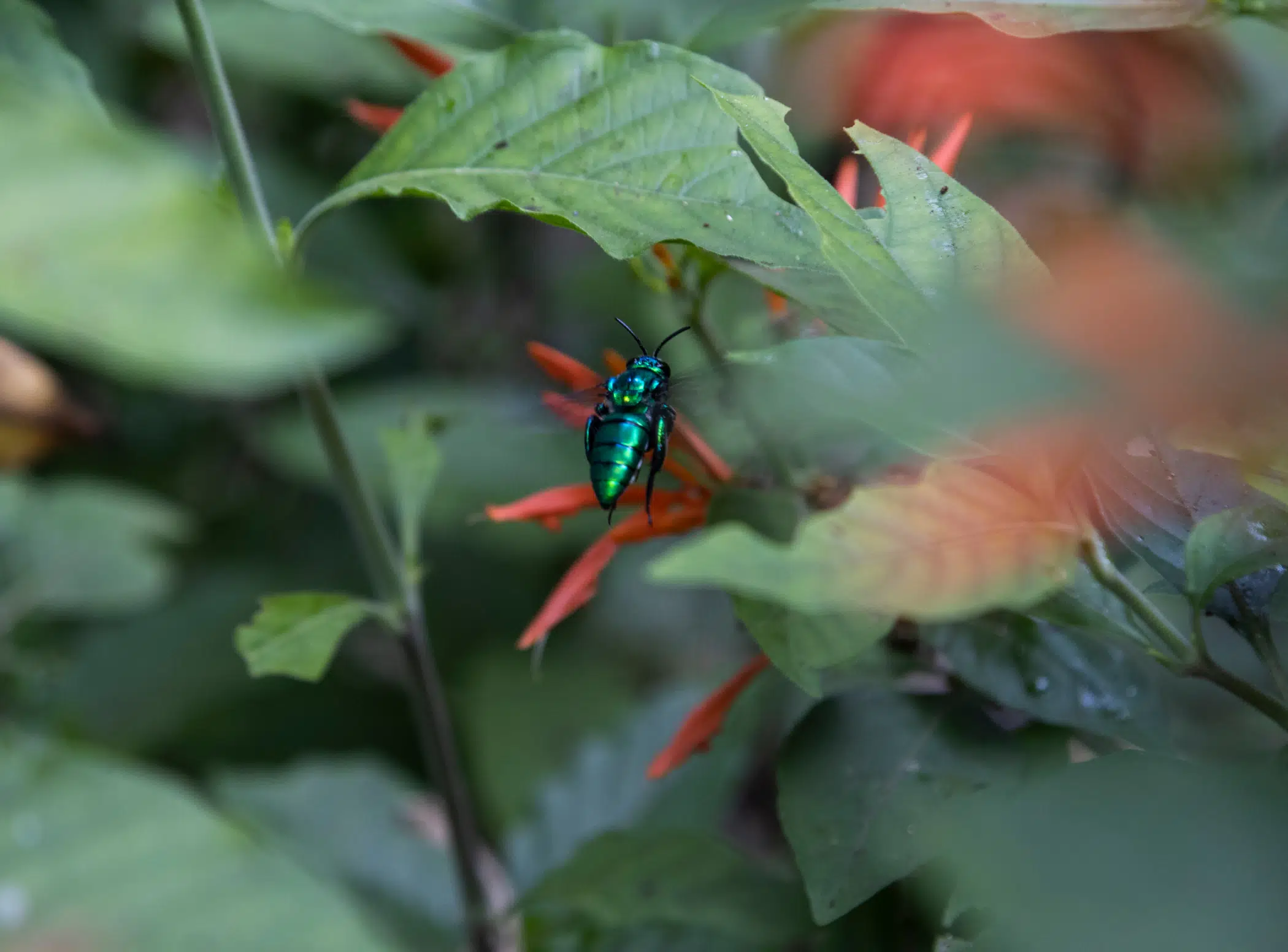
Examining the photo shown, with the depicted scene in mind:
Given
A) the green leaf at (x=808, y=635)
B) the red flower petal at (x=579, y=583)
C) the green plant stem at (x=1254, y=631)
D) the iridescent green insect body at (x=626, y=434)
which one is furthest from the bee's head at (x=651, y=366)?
the green plant stem at (x=1254, y=631)

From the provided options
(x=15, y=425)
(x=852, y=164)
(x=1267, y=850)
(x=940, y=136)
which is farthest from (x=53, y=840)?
(x=15, y=425)

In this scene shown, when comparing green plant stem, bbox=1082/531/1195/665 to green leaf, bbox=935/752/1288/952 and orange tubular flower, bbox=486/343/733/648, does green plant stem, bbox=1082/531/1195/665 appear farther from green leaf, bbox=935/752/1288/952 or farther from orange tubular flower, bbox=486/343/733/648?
orange tubular flower, bbox=486/343/733/648

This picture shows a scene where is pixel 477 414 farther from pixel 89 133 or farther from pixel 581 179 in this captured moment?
pixel 89 133

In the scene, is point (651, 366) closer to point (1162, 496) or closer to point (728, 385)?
point (728, 385)

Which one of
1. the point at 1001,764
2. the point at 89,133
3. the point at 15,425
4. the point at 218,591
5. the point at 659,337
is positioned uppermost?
the point at 89,133

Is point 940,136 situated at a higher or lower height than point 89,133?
lower

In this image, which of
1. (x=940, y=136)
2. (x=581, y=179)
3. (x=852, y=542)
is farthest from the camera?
(x=940, y=136)

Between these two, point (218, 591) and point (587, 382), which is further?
point (218, 591)
